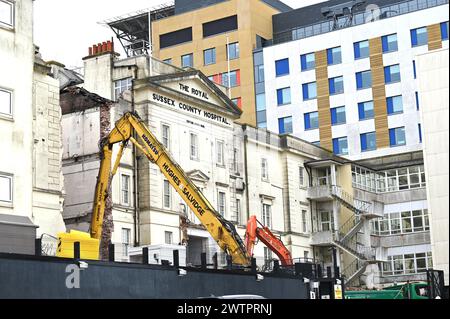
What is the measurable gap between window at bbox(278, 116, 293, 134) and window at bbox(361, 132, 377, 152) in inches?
306

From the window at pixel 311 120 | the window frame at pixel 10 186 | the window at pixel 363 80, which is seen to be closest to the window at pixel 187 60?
the window at pixel 311 120

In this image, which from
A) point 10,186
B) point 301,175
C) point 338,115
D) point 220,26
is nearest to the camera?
point 10,186

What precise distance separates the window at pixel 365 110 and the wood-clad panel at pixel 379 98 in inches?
17.0

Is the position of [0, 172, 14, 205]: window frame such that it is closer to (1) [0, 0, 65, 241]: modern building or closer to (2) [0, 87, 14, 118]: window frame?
(1) [0, 0, 65, 241]: modern building

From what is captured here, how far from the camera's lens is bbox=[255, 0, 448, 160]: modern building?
84.2 meters

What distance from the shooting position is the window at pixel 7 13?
131 ft

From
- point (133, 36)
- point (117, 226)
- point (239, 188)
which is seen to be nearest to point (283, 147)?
point (239, 188)

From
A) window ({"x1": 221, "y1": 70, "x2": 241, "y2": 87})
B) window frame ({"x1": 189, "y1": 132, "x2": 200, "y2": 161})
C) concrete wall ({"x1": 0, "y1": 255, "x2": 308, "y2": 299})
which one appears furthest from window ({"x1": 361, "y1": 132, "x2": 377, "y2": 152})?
concrete wall ({"x1": 0, "y1": 255, "x2": 308, "y2": 299})

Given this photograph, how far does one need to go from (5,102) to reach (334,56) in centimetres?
5374

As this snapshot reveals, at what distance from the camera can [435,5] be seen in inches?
3406

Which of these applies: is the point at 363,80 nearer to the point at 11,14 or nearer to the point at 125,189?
the point at 125,189

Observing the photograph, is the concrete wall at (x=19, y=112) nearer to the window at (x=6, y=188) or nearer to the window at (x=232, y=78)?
the window at (x=6, y=188)

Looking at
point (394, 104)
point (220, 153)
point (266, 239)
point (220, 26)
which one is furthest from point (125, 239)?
point (220, 26)

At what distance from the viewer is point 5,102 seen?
39188mm
